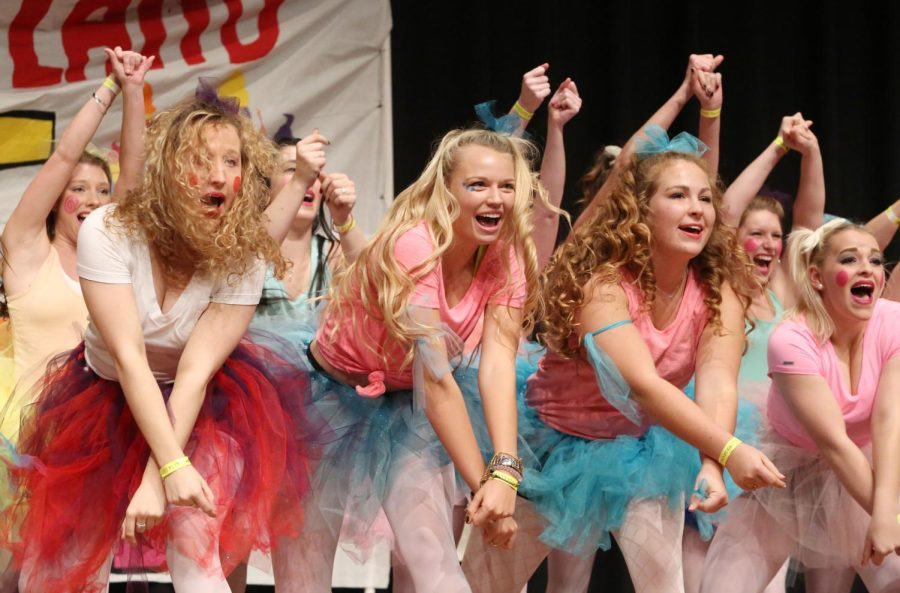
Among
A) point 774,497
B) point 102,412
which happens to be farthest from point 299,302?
point 774,497

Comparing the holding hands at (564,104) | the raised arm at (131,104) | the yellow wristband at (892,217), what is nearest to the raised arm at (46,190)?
the raised arm at (131,104)

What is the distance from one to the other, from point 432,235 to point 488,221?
0.15 metres

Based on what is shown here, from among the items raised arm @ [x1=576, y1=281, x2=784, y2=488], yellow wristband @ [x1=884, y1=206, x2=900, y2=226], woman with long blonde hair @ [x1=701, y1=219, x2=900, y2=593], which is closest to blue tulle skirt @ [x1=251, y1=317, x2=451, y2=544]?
raised arm @ [x1=576, y1=281, x2=784, y2=488]

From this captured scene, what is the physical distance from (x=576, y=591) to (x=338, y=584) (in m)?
1.34

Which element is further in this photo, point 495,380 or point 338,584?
point 338,584

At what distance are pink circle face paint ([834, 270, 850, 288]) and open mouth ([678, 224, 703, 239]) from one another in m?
0.45

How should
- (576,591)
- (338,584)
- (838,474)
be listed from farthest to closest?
(338,584)
(576,591)
(838,474)

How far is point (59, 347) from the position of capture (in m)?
3.48

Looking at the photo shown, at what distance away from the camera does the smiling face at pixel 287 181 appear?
3.80m

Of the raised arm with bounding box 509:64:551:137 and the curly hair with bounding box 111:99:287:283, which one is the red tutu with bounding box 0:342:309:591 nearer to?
the curly hair with bounding box 111:99:287:283

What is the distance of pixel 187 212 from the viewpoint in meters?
2.70

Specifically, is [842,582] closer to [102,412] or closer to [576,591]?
[576,591]

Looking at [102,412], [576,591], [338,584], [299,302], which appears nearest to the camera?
[102,412]

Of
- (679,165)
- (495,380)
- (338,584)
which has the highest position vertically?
(679,165)
